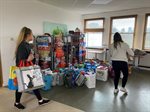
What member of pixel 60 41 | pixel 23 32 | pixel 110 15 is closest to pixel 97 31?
pixel 110 15

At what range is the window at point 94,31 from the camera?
24.3 feet

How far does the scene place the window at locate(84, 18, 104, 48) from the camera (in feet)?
24.3

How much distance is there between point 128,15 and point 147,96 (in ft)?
13.9

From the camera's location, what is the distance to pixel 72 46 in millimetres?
5559

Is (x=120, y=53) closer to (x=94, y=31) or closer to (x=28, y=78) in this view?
(x=28, y=78)

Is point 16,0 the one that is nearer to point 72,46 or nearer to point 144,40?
point 72,46

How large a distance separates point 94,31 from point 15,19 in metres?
4.58

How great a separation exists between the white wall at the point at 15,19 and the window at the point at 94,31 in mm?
2906

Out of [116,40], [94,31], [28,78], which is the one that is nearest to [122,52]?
[116,40]

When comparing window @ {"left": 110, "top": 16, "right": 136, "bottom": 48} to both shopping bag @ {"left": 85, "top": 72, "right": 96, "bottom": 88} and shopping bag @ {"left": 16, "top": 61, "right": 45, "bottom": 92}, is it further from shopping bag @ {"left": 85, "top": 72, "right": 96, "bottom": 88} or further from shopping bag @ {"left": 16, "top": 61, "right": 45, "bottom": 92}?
shopping bag @ {"left": 16, "top": 61, "right": 45, "bottom": 92}

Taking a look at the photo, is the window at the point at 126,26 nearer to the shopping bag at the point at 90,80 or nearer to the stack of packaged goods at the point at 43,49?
the shopping bag at the point at 90,80

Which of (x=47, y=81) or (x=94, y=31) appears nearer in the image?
(x=47, y=81)

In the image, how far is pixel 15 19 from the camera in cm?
411

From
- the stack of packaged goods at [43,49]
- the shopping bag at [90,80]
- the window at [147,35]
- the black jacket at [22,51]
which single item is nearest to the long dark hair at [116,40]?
the shopping bag at [90,80]
